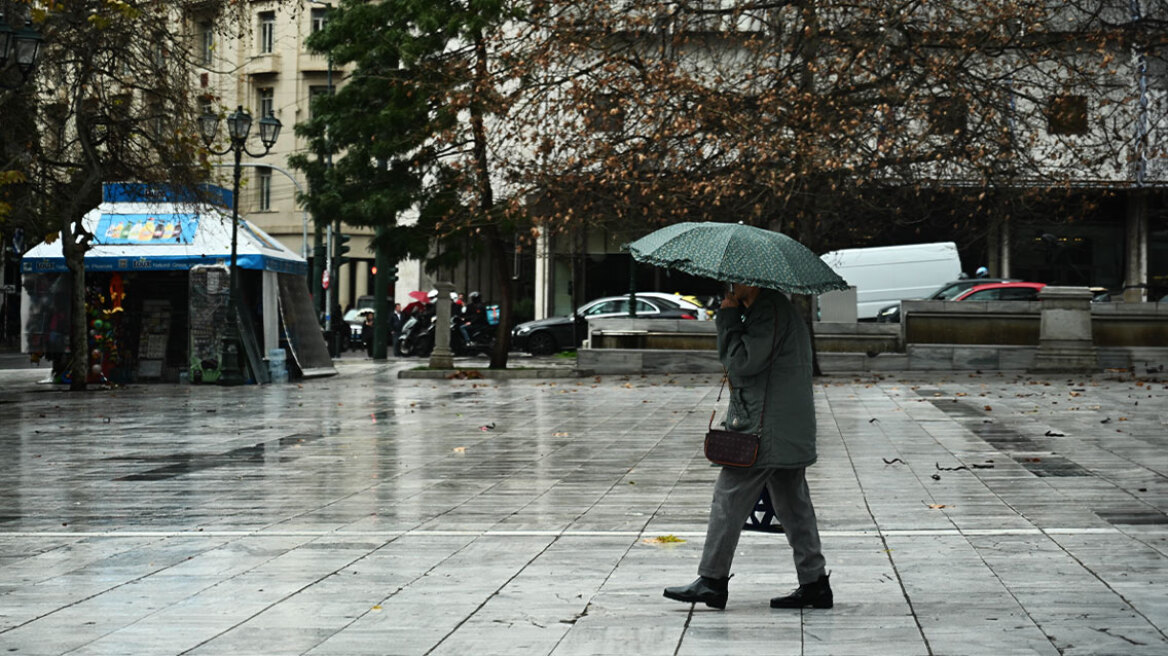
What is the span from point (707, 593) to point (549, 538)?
2195 millimetres

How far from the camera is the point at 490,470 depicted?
1211 cm

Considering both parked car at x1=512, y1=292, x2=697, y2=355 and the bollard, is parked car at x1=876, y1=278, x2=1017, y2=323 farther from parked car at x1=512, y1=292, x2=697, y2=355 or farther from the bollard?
the bollard

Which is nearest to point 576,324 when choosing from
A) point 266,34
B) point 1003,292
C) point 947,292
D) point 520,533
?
point 947,292

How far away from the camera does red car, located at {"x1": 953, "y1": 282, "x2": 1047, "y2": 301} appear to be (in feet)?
109

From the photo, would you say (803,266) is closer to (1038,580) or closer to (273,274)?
(1038,580)

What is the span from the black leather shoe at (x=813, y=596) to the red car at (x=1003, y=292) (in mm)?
27791

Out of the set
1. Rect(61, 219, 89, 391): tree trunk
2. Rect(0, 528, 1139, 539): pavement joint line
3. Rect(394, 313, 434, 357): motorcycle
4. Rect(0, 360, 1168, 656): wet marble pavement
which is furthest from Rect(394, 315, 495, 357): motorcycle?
Rect(0, 528, 1139, 539): pavement joint line

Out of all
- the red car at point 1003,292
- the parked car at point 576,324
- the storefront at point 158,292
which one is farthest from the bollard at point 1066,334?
Result: the storefront at point 158,292

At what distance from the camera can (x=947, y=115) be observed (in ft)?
69.1

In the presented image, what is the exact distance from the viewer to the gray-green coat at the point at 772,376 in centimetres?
631

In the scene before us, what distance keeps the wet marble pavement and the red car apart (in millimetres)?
16493

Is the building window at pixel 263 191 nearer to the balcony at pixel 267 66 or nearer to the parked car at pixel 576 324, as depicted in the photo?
the balcony at pixel 267 66

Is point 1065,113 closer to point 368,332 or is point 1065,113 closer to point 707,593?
point 707,593

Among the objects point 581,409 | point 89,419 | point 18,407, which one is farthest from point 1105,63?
point 18,407
